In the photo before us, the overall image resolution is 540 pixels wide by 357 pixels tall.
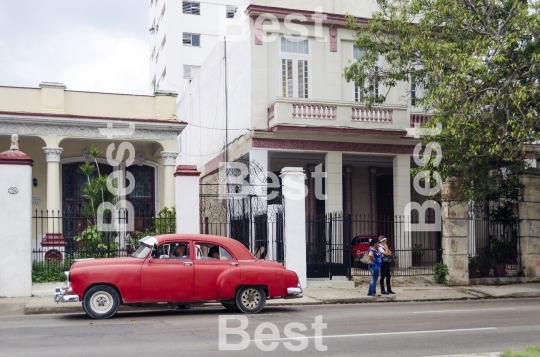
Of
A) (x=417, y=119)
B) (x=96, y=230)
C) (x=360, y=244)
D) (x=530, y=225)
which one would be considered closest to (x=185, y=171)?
(x=96, y=230)

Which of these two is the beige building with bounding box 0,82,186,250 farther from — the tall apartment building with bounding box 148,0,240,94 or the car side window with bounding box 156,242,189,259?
the tall apartment building with bounding box 148,0,240,94

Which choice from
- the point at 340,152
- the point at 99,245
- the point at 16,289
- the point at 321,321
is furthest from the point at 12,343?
the point at 340,152

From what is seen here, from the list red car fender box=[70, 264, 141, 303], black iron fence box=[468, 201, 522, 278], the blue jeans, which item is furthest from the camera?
black iron fence box=[468, 201, 522, 278]

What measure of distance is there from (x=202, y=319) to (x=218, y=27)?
3852 centimetres

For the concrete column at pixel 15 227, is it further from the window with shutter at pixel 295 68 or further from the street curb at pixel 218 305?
the window with shutter at pixel 295 68

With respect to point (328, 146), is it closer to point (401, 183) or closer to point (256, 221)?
point (401, 183)

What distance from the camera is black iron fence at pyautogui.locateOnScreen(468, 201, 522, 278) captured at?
21.7 metres

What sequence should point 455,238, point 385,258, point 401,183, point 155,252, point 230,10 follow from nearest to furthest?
point 155,252 < point 385,258 < point 455,238 < point 401,183 < point 230,10

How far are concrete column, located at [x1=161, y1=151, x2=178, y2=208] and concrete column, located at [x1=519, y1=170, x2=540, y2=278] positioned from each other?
1157 centimetres

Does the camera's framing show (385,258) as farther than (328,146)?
No

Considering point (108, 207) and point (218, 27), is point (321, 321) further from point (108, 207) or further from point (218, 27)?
point (218, 27)

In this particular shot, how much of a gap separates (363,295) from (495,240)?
20.8 feet

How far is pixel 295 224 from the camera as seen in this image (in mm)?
19062

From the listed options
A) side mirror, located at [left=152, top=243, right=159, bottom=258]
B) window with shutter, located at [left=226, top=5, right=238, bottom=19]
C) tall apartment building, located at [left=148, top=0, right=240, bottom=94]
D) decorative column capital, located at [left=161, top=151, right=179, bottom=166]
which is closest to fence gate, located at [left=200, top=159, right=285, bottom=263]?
decorative column capital, located at [left=161, top=151, right=179, bottom=166]
